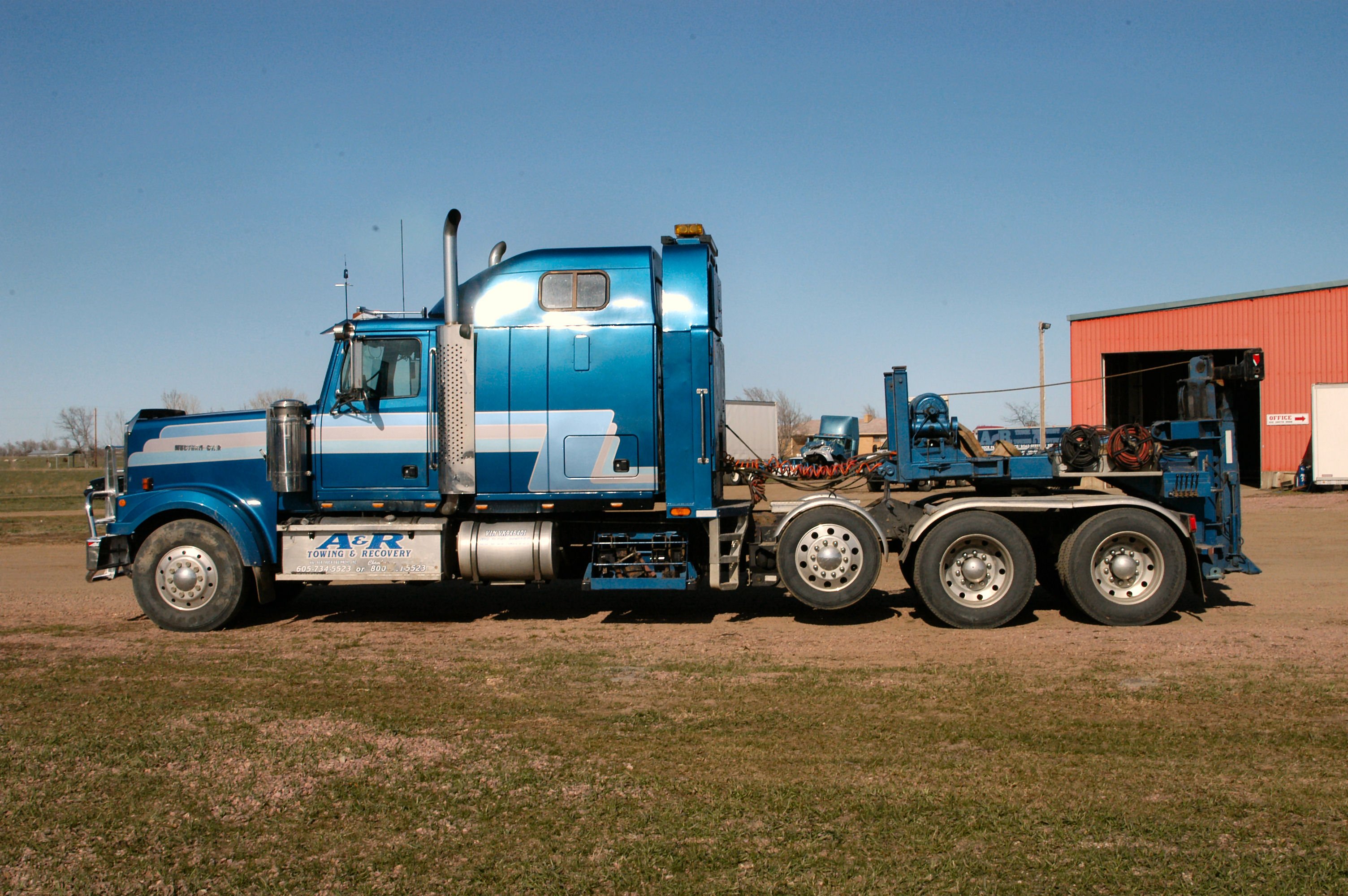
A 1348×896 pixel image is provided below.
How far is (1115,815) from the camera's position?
15.3ft

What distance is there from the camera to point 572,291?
31.9 ft

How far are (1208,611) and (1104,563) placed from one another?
1673mm

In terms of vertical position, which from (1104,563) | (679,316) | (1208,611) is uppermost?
(679,316)

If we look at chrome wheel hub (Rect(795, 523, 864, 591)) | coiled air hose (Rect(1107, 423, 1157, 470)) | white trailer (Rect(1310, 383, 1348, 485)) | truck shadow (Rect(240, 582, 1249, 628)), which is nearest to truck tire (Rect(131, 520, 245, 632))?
truck shadow (Rect(240, 582, 1249, 628))

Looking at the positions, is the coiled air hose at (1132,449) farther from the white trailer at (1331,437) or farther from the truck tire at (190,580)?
the white trailer at (1331,437)

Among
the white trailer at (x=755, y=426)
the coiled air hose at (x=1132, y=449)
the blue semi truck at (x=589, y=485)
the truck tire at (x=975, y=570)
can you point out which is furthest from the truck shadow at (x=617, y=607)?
the white trailer at (x=755, y=426)

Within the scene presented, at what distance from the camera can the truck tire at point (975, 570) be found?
9.55 metres

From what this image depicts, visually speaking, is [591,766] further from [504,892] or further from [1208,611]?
[1208,611]

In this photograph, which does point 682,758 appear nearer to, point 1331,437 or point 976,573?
point 976,573

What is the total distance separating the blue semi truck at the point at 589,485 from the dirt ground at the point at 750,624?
509 millimetres

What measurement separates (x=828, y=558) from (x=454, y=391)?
422 cm

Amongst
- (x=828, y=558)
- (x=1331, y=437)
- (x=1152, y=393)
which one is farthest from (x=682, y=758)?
(x=1152, y=393)

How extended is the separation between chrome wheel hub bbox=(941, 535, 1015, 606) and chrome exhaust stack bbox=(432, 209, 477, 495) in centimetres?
498

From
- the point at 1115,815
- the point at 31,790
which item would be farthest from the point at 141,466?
the point at 1115,815
